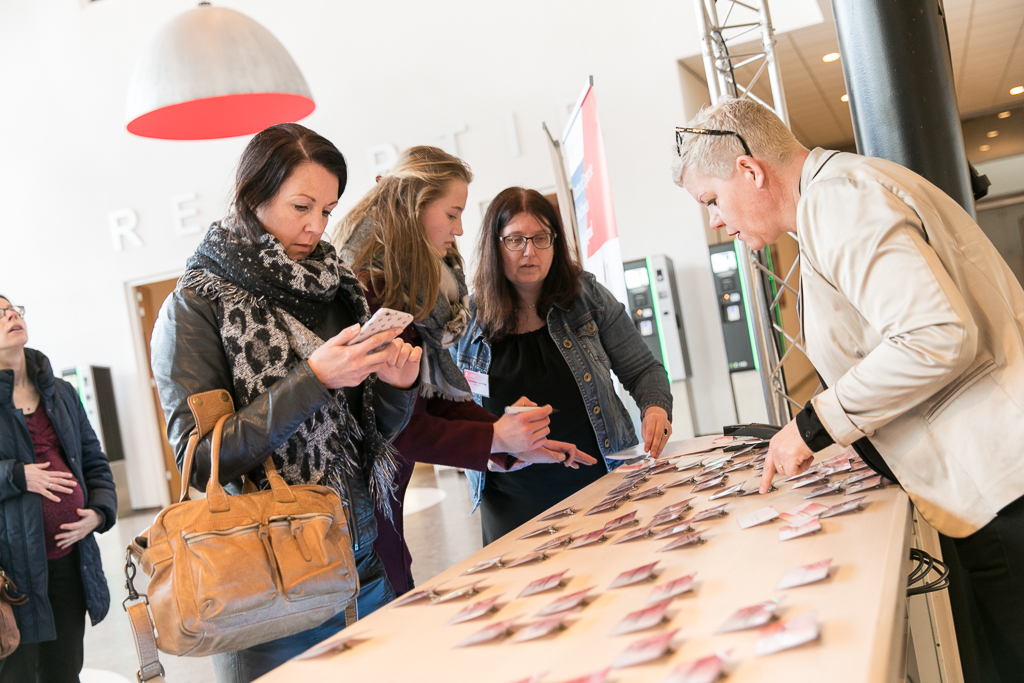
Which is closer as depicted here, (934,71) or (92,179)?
(934,71)

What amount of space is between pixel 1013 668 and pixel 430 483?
7.28m

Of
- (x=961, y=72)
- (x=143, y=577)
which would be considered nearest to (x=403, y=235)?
(x=143, y=577)

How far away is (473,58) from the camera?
24.2 ft

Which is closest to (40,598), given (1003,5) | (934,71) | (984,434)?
(984,434)

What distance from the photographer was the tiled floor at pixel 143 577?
3.69 metres

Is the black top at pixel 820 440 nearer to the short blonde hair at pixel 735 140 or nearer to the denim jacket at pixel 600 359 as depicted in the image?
the short blonde hair at pixel 735 140

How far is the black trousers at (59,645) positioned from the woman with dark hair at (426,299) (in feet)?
4.92

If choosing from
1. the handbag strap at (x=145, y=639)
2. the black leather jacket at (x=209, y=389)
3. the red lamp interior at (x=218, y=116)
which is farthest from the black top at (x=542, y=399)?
the red lamp interior at (x=218, y=116)

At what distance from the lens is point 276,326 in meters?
1.51

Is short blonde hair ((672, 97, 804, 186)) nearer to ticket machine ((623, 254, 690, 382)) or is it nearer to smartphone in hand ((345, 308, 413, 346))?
smartphone in hand ((345, 308, 413, 346))

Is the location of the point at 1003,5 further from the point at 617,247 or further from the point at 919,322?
the point at 919,322

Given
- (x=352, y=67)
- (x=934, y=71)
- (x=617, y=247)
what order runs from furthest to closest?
(x=352, y=67) → (x=617, y=247) → (x=934, y=71)

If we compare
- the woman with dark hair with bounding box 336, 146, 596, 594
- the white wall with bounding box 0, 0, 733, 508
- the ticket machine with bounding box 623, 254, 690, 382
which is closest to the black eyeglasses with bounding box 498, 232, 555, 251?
the woman with dark hair with bounding box 336, 146, 596, 594

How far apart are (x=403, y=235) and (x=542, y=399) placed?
2.45ft
